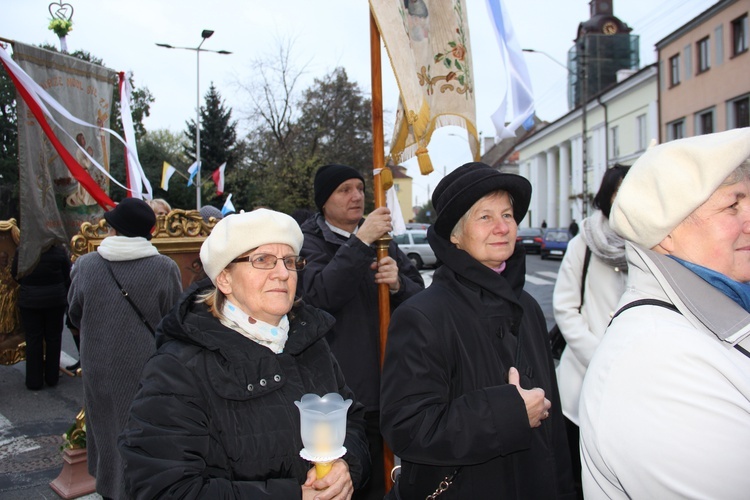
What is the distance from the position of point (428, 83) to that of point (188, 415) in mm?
2038

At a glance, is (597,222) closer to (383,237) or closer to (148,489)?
(383,237)

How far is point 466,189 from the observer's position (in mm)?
2246

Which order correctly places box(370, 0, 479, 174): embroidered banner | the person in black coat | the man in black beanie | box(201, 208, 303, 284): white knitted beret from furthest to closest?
the person in black coat, the man in black beanie, box(370, 0, 479, 174): embroidered banner, box(201, 208, 303, 284): white knitted beret

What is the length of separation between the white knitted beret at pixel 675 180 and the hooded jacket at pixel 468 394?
71 centimetres

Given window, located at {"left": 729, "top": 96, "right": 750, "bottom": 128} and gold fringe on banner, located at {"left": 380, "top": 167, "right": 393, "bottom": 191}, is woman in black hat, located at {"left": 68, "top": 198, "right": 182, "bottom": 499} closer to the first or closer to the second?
gold fringe on banner, located at {"left": 380, "top": 167, "right": 393, "bottom": 191}

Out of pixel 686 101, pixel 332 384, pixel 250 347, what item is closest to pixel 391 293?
pixel 332 384

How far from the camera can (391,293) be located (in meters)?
3.43

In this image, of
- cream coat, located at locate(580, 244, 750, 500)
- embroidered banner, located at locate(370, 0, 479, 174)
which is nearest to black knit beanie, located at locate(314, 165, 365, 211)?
embroidered banner, located at locate(370, 0, 479, 174)

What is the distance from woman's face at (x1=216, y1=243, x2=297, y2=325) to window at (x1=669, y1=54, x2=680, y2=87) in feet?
111

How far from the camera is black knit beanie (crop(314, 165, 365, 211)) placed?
3584 millimetres

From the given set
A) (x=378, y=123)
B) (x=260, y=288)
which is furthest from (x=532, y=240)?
(x=260, y=288)

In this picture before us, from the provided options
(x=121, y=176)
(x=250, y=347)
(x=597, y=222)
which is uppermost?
(x=121, y=176)

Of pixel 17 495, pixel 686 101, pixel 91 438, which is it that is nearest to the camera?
pixel 91 438

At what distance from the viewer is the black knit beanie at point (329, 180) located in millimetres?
3584
